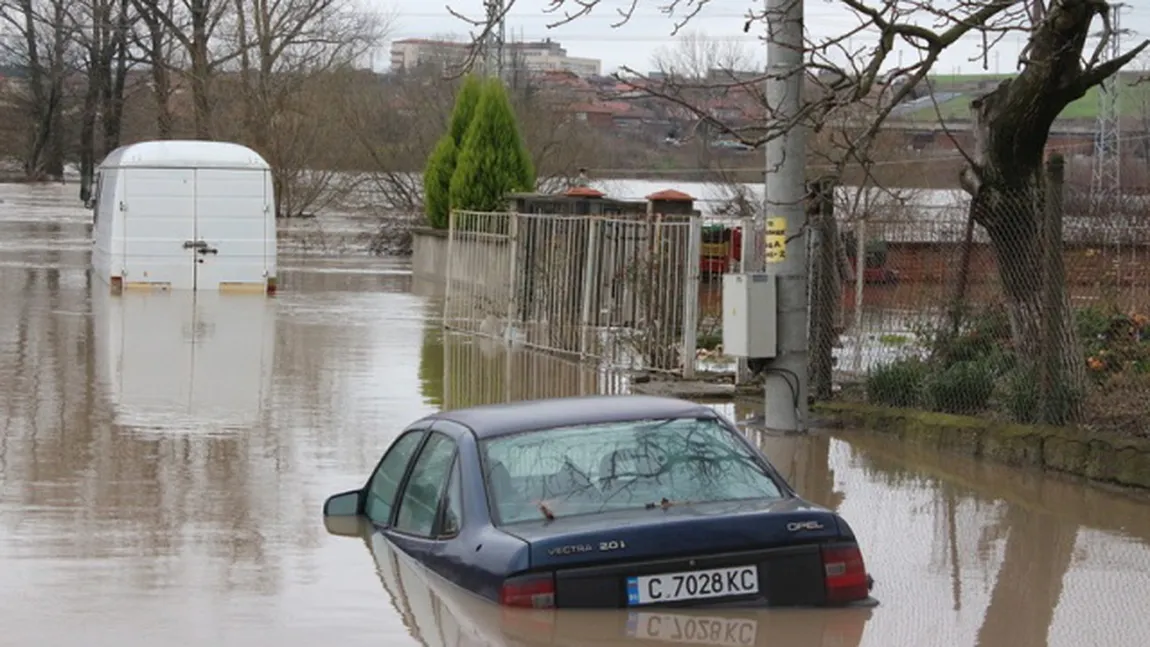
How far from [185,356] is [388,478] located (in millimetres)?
10983

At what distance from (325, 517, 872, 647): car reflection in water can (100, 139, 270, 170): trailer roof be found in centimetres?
2176

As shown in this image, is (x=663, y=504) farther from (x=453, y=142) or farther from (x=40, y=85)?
(x=40, y=85)

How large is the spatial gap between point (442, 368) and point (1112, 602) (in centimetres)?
1166

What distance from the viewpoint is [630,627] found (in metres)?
7.82

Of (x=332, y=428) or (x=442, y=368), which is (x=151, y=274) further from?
(x=332, y=428)

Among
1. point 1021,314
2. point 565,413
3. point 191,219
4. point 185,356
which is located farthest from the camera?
point 191,219

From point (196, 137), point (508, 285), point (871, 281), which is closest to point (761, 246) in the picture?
point (871, 281)

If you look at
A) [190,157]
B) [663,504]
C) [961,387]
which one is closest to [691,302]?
[961,387]

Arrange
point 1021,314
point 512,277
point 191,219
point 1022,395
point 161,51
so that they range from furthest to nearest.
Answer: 1. point 161,51
2. point 191,219
3. point 512,277
4. point 1021,314
5. point 1022,395

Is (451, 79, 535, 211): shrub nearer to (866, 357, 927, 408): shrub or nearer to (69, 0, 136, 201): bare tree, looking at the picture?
(866, 357, 927, 408): shrub

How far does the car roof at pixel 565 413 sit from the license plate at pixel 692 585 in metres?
1.10

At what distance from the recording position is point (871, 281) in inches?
678

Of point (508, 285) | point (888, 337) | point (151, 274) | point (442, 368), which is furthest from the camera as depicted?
point (151, 274)

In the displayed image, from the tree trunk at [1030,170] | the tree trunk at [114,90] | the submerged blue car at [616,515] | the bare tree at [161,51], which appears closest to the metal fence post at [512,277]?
the tree trunk at [1030,170]
